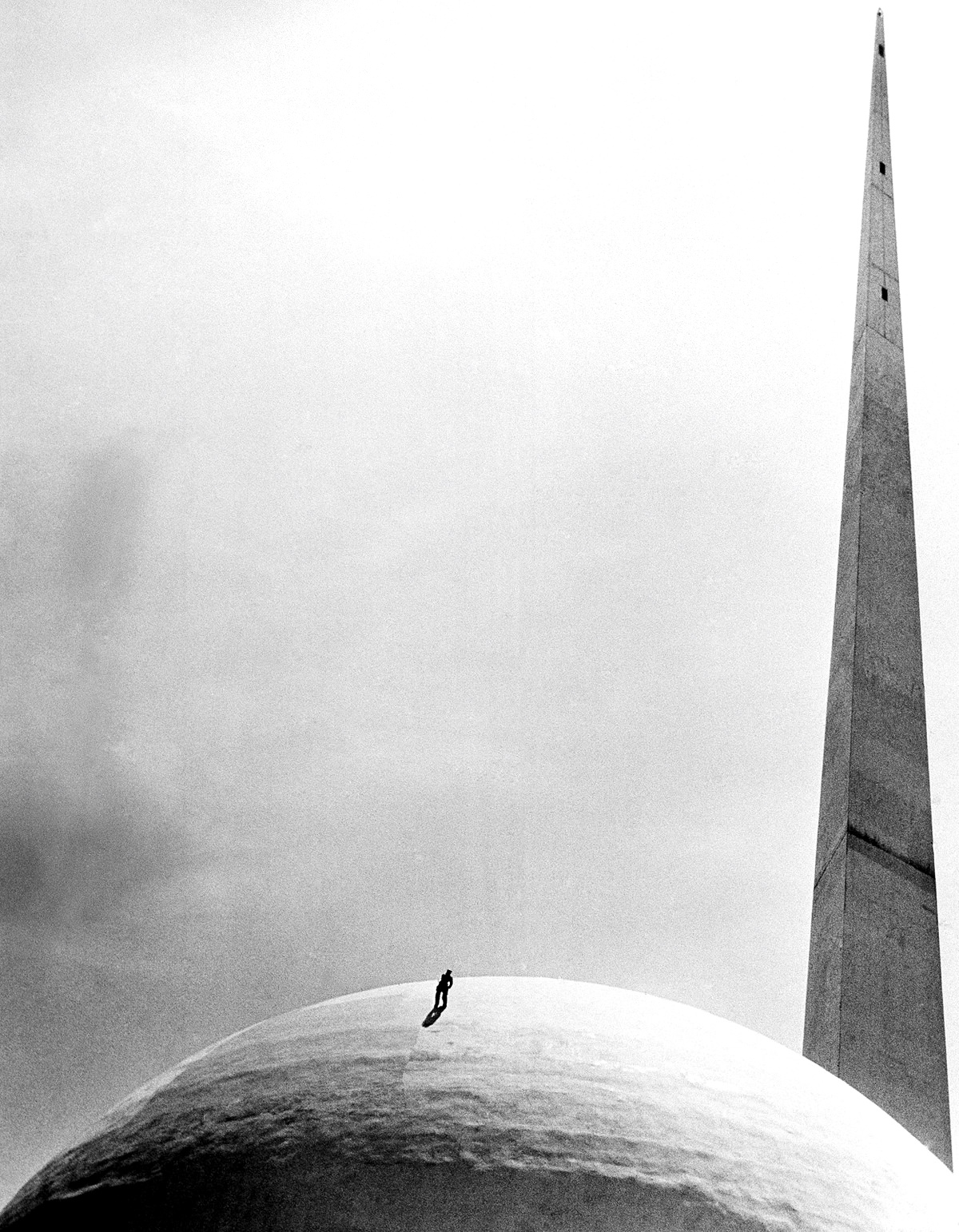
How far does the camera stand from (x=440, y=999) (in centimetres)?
620

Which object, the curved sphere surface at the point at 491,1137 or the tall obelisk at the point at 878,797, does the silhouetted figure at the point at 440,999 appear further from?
the tall obelisk at the point at 878,797

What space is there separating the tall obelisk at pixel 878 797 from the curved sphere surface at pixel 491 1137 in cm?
658

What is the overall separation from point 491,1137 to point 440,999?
1.00 metres

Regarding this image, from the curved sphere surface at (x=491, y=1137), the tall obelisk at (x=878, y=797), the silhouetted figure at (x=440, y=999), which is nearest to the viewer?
the curved sphere surface at (x=491, y=1137)

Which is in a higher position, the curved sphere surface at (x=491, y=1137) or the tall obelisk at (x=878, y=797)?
the tall obelisk at (x=878, y=797)

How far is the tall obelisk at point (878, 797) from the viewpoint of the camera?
41.4 ft

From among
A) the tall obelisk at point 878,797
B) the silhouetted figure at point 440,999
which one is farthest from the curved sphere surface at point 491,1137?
the tall obelisk at point 878,797

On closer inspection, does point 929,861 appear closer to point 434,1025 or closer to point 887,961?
point 887,961

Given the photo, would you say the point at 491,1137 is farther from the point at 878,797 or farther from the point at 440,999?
the point at 878,797

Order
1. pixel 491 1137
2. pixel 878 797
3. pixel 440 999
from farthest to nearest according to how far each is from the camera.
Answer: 1. pixel 878 797
2. pixel 440 999
3. pixel 491 1137

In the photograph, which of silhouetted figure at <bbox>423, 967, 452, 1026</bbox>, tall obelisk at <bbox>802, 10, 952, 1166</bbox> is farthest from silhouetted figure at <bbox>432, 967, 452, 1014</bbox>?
tall obelisk at <bbox>802, 10, 952, 1166</bbox>

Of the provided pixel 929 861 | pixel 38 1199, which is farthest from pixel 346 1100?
pixel 929 861

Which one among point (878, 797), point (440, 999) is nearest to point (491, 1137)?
point (440, 999)

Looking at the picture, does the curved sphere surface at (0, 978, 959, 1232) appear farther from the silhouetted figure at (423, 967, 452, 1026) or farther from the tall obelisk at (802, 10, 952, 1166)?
the tall obelisk at (802, 10, 952, 1166)
